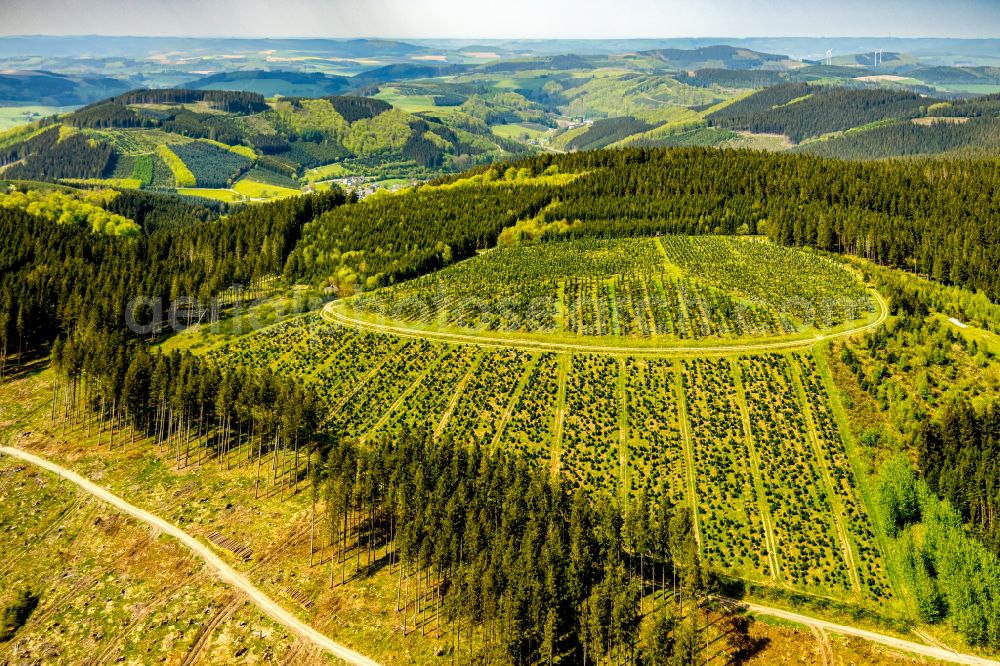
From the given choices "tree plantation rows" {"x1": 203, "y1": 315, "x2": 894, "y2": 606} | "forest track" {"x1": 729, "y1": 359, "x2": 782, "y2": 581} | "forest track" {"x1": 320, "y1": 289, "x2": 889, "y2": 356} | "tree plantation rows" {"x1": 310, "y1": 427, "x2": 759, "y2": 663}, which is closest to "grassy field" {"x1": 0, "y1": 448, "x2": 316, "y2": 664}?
"tree plantation rows" {"x1": 310, "y1": 427, "x2": 759, "y2": 663}

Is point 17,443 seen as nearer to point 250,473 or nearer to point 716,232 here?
point 250,473

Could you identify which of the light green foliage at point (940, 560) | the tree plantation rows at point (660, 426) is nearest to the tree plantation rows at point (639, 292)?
the tree plantation rows at point (660, 426)

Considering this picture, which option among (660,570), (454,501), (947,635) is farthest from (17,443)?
(947,635)

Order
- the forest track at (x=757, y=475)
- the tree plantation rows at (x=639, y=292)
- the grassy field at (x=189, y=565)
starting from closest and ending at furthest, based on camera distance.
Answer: the grassy field at (x=189, y=565), the forest track at (x=757, y=475), the tree plantation rows at (x=639, y=292)

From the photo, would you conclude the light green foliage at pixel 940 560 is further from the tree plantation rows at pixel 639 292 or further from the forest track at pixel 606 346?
the tree plantation rows at pixel 639 292

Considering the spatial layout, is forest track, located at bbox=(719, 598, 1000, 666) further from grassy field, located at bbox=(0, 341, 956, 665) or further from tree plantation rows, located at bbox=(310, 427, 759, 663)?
tree plantation rows, located at bbox=(310, 427, 759, 663)

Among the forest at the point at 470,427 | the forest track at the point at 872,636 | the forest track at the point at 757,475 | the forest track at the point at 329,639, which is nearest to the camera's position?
the forest track at the point at 329,639

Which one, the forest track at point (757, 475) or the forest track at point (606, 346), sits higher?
the forest track at point (606, 346)
